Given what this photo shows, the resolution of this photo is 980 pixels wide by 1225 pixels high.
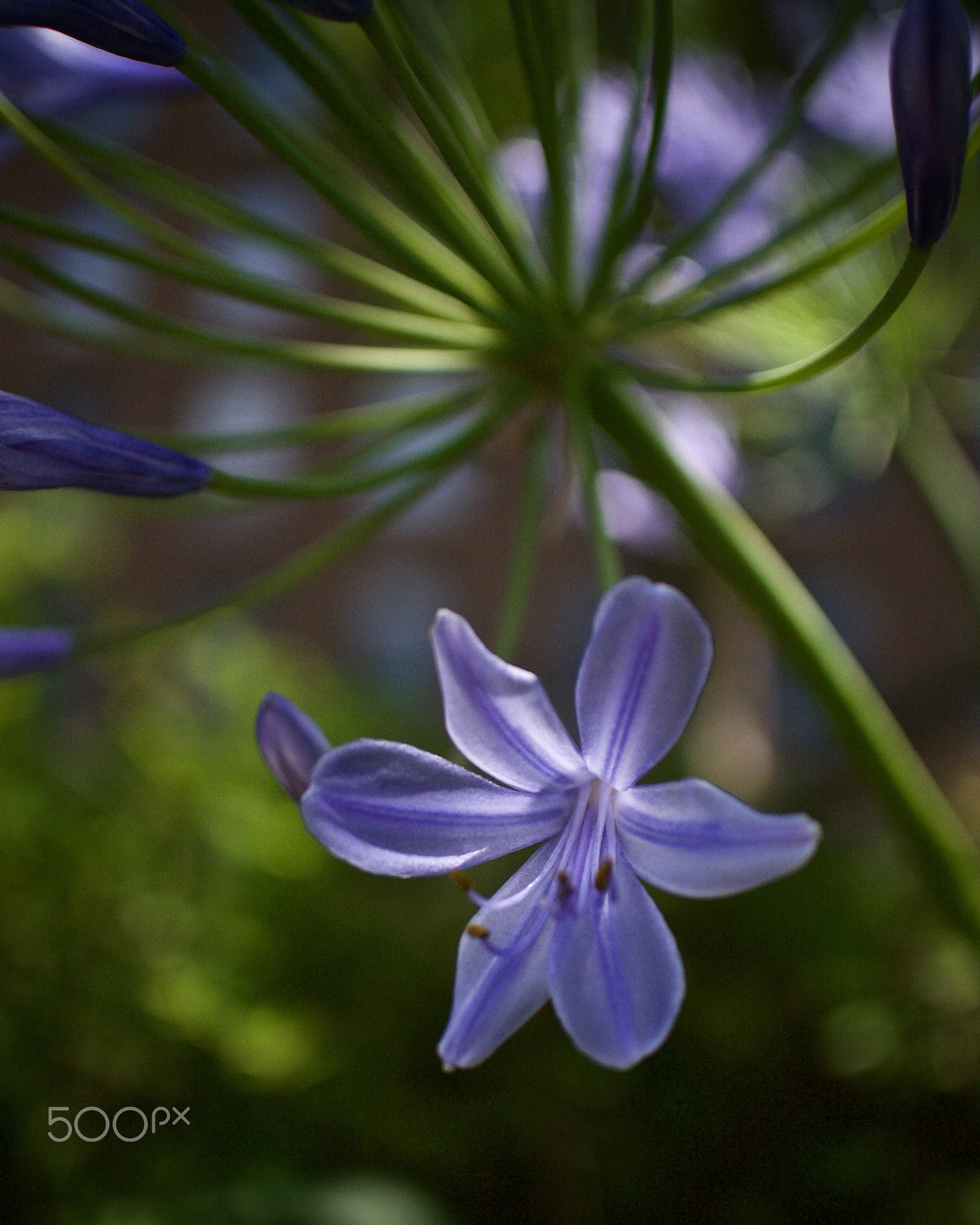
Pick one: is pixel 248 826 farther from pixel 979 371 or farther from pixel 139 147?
pixel 139 147

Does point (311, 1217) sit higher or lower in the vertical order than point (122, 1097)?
lower

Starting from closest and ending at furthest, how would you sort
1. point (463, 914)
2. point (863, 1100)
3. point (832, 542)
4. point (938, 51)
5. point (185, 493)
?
point (938, 51)
point (185, 493)
point (863, 1100)
point (463, 914)
point (832, 542)

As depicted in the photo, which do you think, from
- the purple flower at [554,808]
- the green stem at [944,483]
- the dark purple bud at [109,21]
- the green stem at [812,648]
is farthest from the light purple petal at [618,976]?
the green stem at [944,483]

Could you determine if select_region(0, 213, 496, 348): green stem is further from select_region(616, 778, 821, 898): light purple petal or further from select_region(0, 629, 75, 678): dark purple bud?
select_region(616, 778, 821, 898): light purple petal

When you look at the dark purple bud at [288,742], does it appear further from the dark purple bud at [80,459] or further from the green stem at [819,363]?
the green stem at [819,363]

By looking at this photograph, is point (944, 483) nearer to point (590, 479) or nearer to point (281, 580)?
point (590, 479)

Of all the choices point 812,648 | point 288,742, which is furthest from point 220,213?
point 812,648

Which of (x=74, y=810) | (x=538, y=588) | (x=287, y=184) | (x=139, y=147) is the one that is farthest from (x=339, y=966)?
(x=139, y=147)
